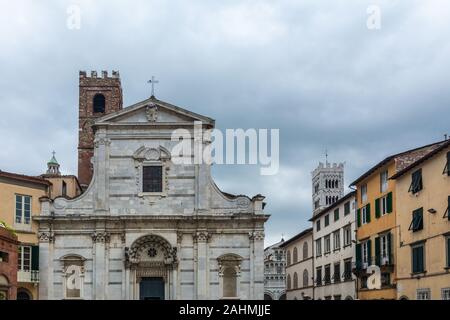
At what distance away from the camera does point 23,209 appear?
4044 cm

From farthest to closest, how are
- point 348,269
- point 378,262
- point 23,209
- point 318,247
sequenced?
point 318,247 → point 348,269 → point 23,209 → point 378,262

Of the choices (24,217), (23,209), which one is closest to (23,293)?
(24,217)

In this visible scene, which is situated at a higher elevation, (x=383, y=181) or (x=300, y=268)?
(x=383, y=181)

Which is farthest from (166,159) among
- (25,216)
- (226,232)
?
(25,216)

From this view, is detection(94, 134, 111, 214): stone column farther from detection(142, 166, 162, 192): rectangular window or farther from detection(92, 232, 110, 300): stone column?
detection(142, 166, 162, 192): rectangular window

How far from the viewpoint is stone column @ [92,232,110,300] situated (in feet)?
132

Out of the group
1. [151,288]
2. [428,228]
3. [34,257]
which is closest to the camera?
[428,228]

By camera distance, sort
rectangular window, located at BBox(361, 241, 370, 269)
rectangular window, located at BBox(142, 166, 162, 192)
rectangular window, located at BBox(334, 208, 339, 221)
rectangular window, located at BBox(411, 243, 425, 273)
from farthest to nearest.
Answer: rectangular window, located at BBox(334, 208, 339, 221) → rectangular window, located at BBox(142, 166, 162, 192) → rectangular window, located at BBox(361, 241, 370, 269) → rectangular window, located at BBox(411, 243, 425, 273)

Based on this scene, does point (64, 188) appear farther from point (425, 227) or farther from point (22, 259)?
point (425, 227)

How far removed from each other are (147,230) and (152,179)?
10.5ft

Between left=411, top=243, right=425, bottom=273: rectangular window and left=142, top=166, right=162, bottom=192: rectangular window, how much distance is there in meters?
16.0

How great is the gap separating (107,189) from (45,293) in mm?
7226

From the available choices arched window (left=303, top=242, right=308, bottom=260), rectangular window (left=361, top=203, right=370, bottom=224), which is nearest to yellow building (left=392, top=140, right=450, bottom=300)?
rectangular window (left=361, top=203, right=370, bottom=224)
